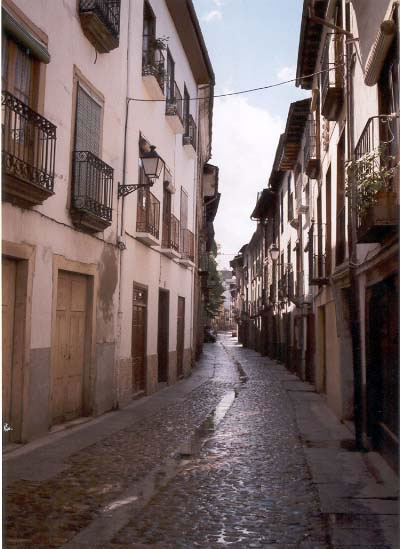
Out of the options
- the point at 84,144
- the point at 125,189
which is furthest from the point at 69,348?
the point at 125,189

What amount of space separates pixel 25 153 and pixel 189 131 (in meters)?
11.5

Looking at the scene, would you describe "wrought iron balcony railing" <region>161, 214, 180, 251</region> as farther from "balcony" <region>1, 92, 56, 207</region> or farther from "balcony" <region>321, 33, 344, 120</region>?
"balcony" <region>1, 92, 56, 207</region>

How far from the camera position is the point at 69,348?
9.29 meters

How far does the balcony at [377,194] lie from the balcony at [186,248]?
10674mm

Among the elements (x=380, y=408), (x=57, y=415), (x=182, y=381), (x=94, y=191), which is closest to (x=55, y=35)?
(x=94, y=191)

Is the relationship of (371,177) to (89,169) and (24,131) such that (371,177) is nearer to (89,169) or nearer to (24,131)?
(24,131)

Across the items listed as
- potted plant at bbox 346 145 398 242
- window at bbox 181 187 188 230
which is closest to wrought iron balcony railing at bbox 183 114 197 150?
window at bbox 181 187 188 230

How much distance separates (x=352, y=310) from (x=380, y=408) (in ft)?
4.20

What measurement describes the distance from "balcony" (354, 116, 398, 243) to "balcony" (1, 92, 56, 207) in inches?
143

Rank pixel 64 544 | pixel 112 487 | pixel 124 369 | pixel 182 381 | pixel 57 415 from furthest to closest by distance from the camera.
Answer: pixel 182 381 < pixel 124 369 < pixel 57 415 < pixel 112 487 < pixel 64 544

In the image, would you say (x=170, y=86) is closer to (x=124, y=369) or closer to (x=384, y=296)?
(x=124, y=369)

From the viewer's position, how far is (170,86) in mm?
15281

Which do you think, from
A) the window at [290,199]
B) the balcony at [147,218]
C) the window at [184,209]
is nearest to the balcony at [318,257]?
the balcony at [147,218]

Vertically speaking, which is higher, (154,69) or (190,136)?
(190,136)
